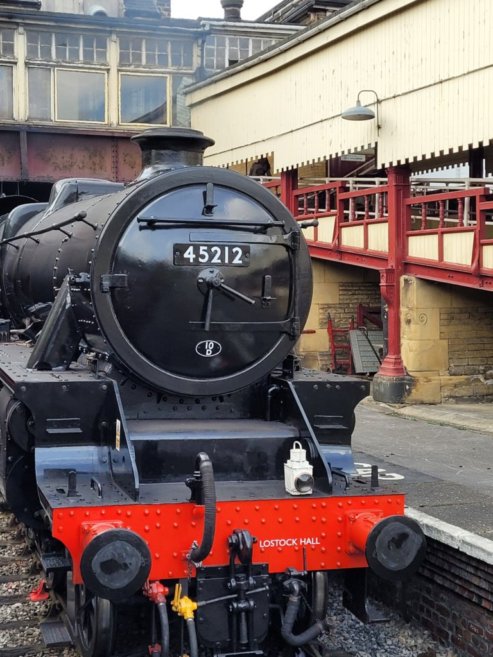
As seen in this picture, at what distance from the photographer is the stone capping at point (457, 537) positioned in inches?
183

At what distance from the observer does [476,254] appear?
1098 cm

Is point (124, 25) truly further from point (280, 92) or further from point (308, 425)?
point (308, 425)

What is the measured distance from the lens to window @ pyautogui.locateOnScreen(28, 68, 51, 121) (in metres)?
17.2

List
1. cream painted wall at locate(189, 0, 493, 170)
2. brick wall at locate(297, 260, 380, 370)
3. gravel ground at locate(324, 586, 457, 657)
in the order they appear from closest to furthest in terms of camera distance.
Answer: gravel ground at locate(324, 586, 457, 657) → cream painted wall at locate(189, 0, 493, 170) → brick wall at locate(297, 260, 380, 370)

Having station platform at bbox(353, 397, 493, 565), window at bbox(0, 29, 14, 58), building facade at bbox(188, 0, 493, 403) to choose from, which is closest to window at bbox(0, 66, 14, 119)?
window at bbox(0, 29, 14, 58)

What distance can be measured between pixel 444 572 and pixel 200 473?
1.78 m

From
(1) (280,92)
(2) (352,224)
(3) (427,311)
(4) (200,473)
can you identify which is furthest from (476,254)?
(4) (200,473)

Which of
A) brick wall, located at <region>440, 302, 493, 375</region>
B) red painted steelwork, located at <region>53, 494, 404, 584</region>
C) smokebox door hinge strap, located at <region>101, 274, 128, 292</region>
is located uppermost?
smokebox door hinge strap, located at <region>101, 274, 128, 292</region>

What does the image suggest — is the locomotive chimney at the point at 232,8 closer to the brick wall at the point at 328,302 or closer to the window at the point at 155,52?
the window at the point at 155,52

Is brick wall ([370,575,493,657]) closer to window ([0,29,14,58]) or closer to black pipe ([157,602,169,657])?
black pipe ([157,602,169,657])

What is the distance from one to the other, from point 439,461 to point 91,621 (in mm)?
4618

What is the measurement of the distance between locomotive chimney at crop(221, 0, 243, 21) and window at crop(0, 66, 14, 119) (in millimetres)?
6139

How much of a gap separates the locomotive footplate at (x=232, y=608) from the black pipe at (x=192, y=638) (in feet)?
0.37

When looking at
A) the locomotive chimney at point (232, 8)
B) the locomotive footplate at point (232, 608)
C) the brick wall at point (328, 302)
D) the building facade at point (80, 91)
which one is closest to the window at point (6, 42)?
the building facade at point (80, 91)
